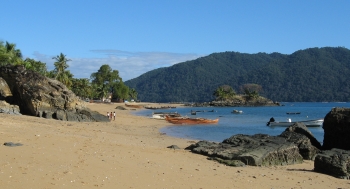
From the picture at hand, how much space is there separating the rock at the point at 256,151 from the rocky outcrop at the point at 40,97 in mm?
16826

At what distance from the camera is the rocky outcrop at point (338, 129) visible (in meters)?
19.9

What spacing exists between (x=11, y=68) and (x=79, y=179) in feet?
86.7

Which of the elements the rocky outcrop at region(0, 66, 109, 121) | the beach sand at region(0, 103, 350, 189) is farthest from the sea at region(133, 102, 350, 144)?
the beach sand at region(0, 103, 350, 189)

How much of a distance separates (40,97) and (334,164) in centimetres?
2377

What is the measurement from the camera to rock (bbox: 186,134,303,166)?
1492cm

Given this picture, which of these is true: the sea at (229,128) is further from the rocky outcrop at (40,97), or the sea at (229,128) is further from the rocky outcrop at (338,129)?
the rocky outcrop at (338,129)

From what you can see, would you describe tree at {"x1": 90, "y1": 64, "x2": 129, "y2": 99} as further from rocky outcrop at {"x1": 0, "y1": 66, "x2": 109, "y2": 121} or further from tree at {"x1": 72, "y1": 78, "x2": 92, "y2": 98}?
rocky outcrop at {"x1": 0, "y1": 66, "x2": 109, "y2": 121}

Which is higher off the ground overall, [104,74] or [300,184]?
[104,74]

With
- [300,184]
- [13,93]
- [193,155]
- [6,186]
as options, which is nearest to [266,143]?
[193,155]

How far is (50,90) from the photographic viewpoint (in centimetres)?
3156

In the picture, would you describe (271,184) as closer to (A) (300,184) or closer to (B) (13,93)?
(A) (300,184)

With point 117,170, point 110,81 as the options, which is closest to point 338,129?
point 117,170

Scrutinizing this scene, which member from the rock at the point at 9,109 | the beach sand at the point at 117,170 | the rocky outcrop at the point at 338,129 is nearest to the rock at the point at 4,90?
the rock at the point at 9,109

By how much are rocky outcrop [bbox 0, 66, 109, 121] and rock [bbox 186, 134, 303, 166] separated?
1683cm
